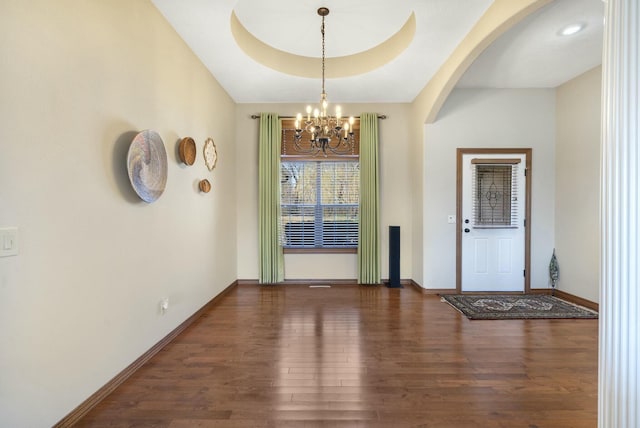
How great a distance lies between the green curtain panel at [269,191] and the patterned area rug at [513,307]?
278 centimetres

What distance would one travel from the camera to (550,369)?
2406mm

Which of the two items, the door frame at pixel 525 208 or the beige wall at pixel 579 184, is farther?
the door frame at pixel 525 208

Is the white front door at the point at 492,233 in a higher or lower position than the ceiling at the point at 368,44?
lower

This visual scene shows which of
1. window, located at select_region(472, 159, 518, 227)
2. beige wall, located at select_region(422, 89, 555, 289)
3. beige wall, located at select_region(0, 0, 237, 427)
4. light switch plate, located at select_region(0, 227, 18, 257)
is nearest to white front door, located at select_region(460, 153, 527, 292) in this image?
window, located at select_region(472, 159, 518, 227)

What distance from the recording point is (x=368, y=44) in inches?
148

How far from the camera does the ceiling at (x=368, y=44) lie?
9.20ft

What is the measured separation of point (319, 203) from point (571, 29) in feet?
12.4

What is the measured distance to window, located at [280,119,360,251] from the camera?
5145 millimetres

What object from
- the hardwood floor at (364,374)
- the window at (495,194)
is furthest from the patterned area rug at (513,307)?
the window at (495,194)

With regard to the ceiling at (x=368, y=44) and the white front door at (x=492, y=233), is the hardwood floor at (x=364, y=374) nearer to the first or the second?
the white front door at (x=492, y=233)

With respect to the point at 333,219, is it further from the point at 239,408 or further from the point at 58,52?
the point at 58,52

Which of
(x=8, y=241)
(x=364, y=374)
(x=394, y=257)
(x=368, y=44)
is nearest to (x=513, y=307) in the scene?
(x=394, y=257)

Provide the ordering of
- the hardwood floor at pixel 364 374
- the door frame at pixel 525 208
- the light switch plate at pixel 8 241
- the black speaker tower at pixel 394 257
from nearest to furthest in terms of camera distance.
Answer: the light switch plate at pixel 8 241, the hardwood floor at pixel 364 374, the door frame at pixel 525 208, the black speaker tower at pixel 394 257

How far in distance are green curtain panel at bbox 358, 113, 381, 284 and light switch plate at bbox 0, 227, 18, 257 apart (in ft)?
13.6
